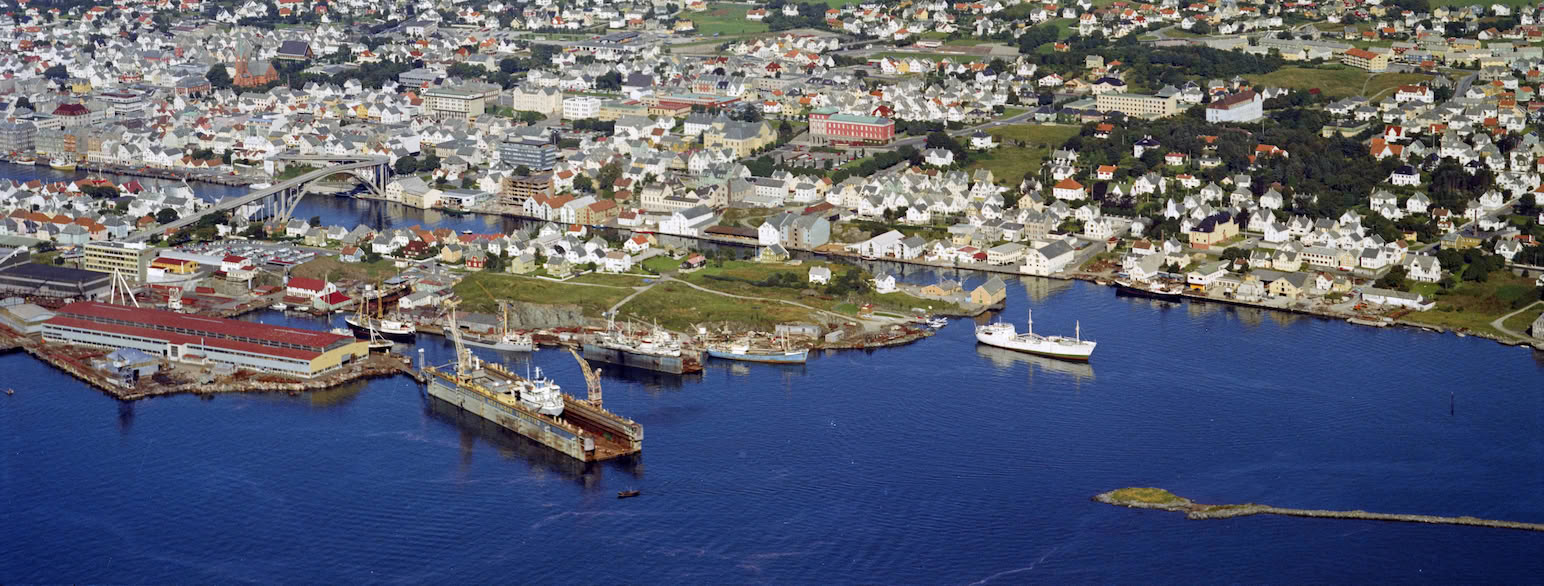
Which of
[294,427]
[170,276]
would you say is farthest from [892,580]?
[170,276]

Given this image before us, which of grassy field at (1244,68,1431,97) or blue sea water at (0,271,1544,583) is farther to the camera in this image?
grassy field at (1244,68,1431,97)

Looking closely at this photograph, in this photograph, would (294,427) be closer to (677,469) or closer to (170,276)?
(677,469)

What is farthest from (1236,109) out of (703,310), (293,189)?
(293,189)

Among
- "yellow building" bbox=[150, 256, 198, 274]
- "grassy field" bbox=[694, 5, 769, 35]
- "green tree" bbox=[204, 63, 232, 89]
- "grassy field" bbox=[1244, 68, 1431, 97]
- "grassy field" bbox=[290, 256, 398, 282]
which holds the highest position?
"grassy field" bbox=[694, 5, 769, 35]

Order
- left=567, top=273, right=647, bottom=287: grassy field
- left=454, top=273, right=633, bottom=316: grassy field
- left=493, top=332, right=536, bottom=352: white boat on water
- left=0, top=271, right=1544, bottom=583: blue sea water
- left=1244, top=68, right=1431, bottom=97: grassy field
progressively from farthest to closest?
left=1244, top=68, right=1431, bottom=97: grassy field
left=567, top=273, right=647, bottom=287: grassy field
left=454, top=273, right=633, bottom=316: grassy field
left=493, top=332, right=536, bottom=352: white boat on water
left=0, top=271, right=1544, bottom=583: blue sea water

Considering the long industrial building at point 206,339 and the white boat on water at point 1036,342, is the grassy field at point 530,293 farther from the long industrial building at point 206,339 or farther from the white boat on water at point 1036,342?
the white boat on water at point 1036,342

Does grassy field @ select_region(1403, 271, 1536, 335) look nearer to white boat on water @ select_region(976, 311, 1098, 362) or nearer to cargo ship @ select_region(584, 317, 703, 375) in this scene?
white boat on water @ select_region(976, 311, 1098, 362)

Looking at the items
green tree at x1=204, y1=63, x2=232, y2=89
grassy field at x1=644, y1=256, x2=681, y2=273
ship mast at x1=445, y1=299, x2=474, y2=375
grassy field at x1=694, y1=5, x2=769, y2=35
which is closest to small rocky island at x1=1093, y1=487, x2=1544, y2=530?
ship mast at x1=445, y1=299, x2=474, y2=375
